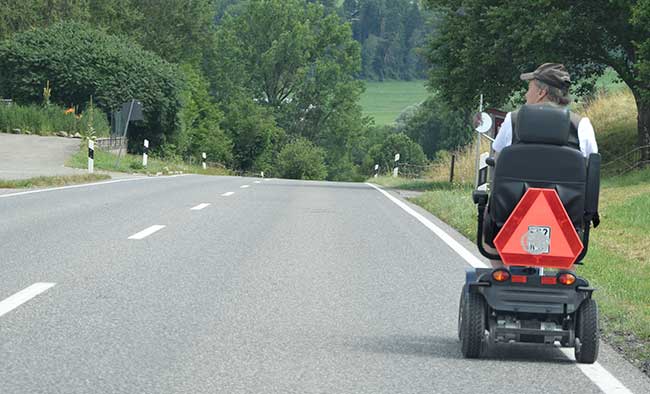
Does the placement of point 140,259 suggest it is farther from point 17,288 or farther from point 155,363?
point 155,363

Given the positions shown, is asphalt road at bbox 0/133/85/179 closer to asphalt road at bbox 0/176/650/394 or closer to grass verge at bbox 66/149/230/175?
grass verge at bbox 66/149/230/175

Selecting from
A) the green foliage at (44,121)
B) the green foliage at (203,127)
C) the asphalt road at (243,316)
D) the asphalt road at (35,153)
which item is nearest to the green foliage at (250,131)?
the green foliage at (203,127)

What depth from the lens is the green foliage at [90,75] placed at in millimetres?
56094

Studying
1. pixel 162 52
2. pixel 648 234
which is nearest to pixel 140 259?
pixel 648 234

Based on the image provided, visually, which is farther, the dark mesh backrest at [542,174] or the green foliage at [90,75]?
the green foliage at [90,75]

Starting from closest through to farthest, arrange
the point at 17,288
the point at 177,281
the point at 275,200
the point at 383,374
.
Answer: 1. the point at 383,374
2. the point at 17,288
3. the point at 177,281
4. the point at 275,200

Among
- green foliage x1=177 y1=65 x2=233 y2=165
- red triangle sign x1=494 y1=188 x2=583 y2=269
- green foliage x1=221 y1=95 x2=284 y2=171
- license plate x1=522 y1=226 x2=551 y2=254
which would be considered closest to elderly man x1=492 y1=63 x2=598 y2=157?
red triangle sign x1=494 y1=188 x2=583 y2=269

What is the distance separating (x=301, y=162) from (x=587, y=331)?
8042cm

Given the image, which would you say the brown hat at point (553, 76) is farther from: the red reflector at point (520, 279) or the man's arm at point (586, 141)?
the red reflector at point (520, 279)

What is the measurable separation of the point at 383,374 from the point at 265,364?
Result: 686 millimetres

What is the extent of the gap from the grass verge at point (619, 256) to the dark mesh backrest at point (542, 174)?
1150 millimetres

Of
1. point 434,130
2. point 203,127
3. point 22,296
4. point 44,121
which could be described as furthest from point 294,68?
point 22,296

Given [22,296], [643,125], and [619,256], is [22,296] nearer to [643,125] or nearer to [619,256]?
[619,256]

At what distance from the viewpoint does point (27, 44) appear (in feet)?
189
